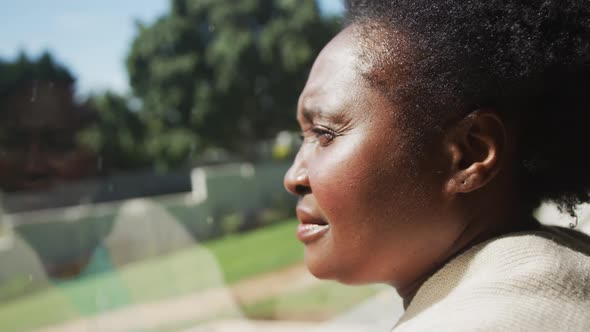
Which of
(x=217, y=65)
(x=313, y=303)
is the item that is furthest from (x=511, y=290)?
(x=217, y=65)

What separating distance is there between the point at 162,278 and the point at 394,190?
537 cm

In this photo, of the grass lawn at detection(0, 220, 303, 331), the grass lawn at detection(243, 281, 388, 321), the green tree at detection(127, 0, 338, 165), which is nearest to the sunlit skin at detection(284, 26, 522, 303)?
the grass lawn at detection(0, 220, 303, 331)

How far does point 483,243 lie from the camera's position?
94cm

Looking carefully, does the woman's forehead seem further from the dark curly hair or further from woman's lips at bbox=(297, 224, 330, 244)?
woman's lips at bbox=(297, 224, 330, 244)

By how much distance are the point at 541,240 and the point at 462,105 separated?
27 centimetres

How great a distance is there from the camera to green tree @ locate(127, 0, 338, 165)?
6.28m

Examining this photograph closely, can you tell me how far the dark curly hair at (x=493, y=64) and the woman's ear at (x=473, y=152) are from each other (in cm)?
3

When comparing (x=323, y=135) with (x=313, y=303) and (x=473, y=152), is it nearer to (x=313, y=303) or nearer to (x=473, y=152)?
(x=473, y=152)

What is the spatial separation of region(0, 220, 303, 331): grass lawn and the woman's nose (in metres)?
2.85

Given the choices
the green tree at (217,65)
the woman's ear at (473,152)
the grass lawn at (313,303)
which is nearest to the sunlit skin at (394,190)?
the woman's ear at (473,152)

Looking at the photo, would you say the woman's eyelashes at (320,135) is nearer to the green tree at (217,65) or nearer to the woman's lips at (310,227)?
the woman's lips at (310,227)

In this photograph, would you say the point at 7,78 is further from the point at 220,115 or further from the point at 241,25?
the point at 220,115

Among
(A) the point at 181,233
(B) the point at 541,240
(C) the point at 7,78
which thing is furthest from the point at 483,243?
(A) the point at 181,233

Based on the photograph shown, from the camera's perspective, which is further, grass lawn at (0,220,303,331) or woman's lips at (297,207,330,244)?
grass lawn at (0,220,303,331)
